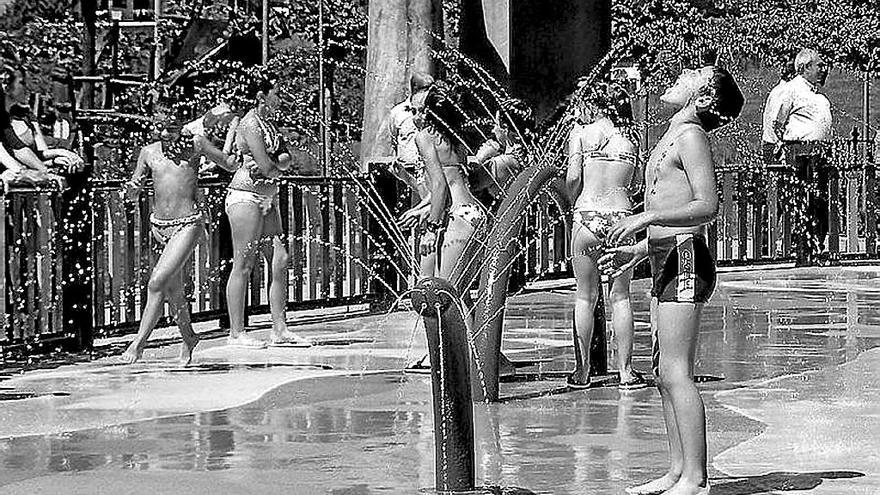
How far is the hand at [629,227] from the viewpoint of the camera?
758cm

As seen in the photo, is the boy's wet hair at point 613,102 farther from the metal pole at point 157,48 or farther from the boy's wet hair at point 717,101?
the metal pole at point 157,48

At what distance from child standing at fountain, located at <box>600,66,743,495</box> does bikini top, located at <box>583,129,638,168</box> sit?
319 centimetres

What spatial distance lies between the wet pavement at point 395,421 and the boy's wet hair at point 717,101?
165cm

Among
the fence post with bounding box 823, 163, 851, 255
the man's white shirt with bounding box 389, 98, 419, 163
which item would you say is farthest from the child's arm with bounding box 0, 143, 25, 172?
the fence post with bounding box 823, 163, 851, 255

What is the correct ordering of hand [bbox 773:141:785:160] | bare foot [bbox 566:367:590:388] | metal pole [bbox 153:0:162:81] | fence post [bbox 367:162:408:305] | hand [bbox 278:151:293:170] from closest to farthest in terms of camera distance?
bare foot [bbox 566:367:590:388]
hand [bbox 278:151:293:170]
fence post [bbox 367:162:408:305]
hand [bbox 773:141:785:160]
metal pole [bbox 153:0:162:81]

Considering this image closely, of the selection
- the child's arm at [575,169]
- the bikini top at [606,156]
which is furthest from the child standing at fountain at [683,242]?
the child's arm at [575,169]

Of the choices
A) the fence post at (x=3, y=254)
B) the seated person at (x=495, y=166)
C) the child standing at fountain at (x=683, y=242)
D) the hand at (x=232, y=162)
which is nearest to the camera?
the child standing at fountain at (x=683, y=242)

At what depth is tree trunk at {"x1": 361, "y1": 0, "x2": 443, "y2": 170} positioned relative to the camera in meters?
19.2

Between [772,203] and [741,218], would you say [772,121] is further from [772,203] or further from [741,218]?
[741,218]

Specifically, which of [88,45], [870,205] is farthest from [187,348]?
[88,45]

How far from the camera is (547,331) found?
49.4 feet

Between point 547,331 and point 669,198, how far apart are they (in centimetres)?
727

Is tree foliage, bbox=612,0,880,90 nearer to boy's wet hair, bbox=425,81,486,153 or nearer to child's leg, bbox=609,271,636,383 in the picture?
boy's wet hair, bbox=425,81,486,153

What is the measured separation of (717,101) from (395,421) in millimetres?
3258
